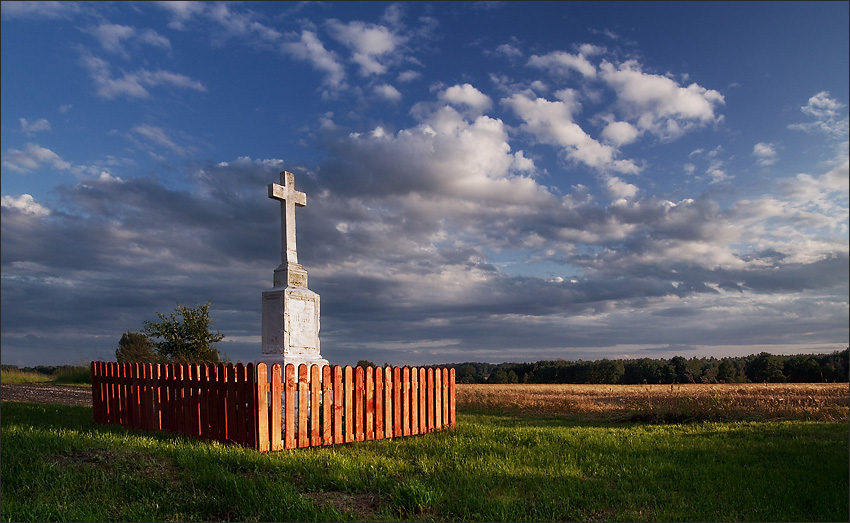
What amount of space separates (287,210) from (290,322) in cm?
283

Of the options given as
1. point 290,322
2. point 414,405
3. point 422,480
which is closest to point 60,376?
point 290,322

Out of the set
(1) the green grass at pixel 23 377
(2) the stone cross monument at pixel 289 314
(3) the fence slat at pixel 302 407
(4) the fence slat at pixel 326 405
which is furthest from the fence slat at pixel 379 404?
(1) the green grass at pixel 23 377

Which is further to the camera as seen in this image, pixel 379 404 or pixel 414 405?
pixel 414 405

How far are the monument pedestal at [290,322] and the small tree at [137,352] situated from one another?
12.6 m

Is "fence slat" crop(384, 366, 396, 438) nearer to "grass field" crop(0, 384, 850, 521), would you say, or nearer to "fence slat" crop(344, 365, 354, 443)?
"grass field" crop(0, 384, 850, 521)

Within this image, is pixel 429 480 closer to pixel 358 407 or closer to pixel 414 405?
pixel 358 407

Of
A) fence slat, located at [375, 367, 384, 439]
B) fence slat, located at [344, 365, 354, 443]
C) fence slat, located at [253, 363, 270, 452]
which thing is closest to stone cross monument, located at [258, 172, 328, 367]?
fence slat, located at [375, 367, 384, 439]

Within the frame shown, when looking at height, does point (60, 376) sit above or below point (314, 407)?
below

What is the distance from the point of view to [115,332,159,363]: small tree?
2269 centimetres

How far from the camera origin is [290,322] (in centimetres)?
1170

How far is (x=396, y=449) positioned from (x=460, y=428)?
8.16ft

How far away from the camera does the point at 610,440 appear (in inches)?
386

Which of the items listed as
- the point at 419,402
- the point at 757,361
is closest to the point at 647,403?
the point at 419,402

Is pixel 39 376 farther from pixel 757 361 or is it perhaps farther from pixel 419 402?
pixel 757 361
